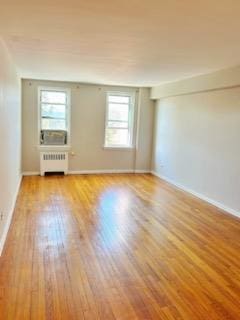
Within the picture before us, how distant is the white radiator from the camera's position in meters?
6.88

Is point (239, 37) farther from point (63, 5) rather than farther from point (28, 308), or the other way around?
point (28, 308)

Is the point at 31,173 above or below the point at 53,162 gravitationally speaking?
below

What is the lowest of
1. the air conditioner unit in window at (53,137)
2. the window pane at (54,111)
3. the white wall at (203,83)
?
the air conditioner unit in window at (53,137)

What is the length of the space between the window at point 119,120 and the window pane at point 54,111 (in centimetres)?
113

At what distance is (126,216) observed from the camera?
14.2 feet

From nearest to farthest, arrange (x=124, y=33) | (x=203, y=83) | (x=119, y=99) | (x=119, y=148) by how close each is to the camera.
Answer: (x=124, y=33) < (x=203, y=83) < (x=119, y=99) < (x=119, y=148)

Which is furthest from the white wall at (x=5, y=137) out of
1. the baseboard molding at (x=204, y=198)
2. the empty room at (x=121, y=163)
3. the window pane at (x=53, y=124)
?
the baseboard molding at (x=204, y=198)

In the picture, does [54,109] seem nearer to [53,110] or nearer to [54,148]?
[53,110]

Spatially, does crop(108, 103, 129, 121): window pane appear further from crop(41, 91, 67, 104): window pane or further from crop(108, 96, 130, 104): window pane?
crop(41, 91, 67, 104): window pane

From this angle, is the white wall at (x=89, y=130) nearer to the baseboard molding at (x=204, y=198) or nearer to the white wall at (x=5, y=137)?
the baseboard molding at (x=204, y=198)

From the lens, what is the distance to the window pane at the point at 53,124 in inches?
275

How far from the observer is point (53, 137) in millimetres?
7000

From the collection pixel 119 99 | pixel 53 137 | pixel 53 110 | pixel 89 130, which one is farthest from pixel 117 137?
pixel 53 110

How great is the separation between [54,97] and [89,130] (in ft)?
3.82
